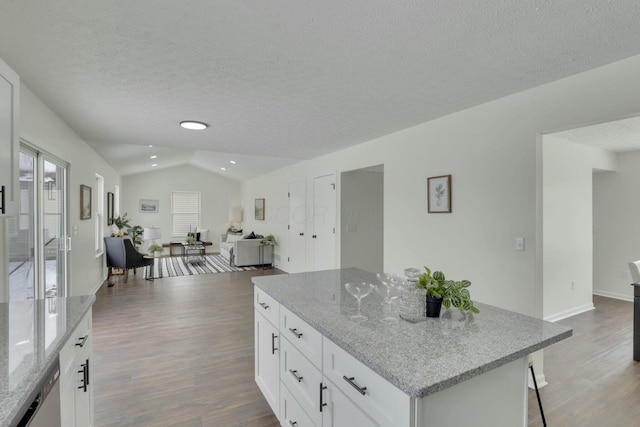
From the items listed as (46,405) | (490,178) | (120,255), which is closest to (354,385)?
(46,405)

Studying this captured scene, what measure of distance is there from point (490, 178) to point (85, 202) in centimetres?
492

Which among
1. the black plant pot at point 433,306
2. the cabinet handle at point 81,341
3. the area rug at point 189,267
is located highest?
the black plant pot at point 433,306

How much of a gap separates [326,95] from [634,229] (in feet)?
17.1

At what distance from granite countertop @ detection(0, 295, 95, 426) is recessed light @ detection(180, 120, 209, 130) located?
2.07 metres

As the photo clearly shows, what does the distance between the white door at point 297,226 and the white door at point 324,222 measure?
17.6 inches

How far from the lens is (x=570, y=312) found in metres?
4.25

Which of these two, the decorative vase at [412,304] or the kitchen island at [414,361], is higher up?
the decorative vase at [412,304]

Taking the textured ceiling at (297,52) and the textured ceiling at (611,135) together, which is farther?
the textured ceiling at (611,135)

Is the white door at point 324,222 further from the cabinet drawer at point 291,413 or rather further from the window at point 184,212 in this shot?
the window at point 184,212

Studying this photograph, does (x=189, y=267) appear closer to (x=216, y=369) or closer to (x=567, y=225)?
(x=216, y=369)

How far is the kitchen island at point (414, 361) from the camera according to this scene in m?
1.03

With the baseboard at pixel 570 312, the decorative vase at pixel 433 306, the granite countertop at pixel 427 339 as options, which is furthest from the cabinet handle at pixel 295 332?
the baseboard at pixel 570 312

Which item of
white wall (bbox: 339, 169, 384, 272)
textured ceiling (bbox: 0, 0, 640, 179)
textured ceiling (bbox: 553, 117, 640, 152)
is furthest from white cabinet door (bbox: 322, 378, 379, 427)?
white wall (bbox: 339, 169, 384, 272)

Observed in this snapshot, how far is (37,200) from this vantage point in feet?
9.20
